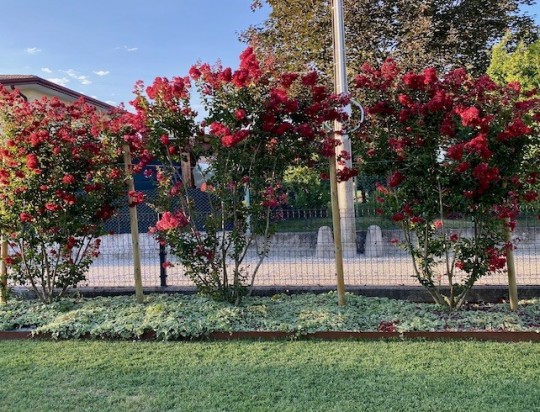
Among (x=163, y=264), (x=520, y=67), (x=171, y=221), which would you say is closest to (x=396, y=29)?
(x=520, y=67)

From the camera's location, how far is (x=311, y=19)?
1420 cm

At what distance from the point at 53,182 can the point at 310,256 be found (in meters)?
3.97

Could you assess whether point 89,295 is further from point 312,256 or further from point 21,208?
point 312,256

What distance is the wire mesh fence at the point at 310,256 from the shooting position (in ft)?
21.1

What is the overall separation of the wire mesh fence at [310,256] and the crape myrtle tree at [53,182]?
601 millimetres

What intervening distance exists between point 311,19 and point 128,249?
9.87 meters

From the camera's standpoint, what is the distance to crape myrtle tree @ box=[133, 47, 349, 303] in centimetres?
464

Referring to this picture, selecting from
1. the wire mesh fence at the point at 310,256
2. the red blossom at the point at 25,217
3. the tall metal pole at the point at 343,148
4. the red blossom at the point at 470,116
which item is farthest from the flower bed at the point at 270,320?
the tall metal pole at the point at 343,148

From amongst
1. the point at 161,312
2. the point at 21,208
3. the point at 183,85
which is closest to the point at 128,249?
the point at 21,208

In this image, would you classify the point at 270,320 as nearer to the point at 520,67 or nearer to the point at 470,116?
the point at 470,116

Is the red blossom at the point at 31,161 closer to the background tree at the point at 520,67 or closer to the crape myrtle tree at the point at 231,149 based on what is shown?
the crape myrtle tree at the point at 231,149

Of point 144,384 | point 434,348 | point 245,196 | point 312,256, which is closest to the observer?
point 144,384

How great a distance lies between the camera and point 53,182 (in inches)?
203

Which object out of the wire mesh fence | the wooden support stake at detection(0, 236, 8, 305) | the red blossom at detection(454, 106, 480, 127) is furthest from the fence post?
the red blossom at detection(454, 106, 480, 127)
